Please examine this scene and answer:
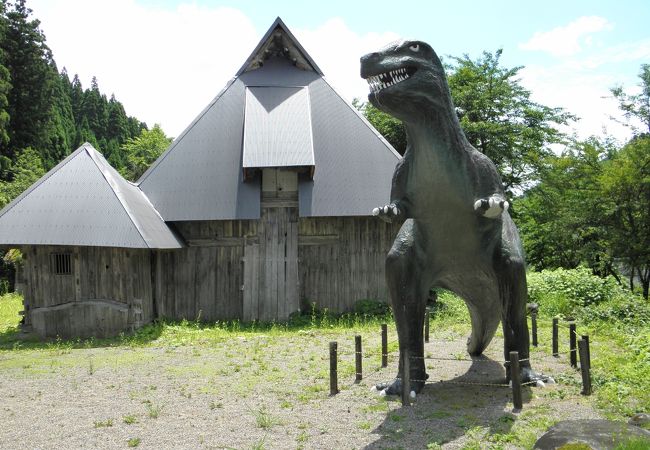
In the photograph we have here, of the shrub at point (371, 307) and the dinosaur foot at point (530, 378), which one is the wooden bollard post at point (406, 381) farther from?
the shrub at point (371, 307)

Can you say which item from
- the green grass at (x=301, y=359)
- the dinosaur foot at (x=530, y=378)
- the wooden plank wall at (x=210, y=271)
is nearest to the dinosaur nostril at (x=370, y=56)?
the green grass at (x=301, y=359)

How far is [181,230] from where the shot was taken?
14875 millimetres

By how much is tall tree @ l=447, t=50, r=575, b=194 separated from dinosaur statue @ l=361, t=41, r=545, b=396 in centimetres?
1448

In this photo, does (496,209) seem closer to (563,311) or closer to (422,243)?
(422,243)

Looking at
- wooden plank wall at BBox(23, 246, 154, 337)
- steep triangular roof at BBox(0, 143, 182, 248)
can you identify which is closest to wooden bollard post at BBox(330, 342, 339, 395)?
steep triangular roof at BBox(0, 143, 182, 248)

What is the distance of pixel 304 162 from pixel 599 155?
10643 mm

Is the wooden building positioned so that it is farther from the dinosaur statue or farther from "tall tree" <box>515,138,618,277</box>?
the dinosaur statue

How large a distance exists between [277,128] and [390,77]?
9.21 metres

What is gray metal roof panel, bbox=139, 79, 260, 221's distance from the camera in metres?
14.3

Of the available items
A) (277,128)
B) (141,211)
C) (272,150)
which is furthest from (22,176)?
(272,150)

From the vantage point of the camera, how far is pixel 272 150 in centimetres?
1462

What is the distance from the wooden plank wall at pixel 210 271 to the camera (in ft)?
48.4

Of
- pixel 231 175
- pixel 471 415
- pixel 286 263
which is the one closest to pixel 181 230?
pixel 231 175

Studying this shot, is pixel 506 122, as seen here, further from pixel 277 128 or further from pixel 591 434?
pixel 591 434
